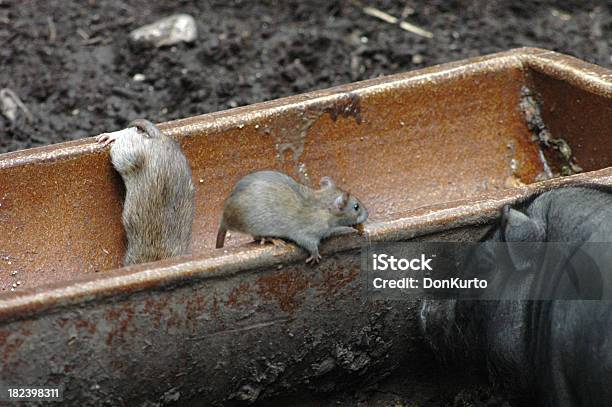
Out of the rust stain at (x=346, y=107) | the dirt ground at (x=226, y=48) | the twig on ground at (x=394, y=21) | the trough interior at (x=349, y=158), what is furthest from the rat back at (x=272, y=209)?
the twig on ground at (x=394, y=21)

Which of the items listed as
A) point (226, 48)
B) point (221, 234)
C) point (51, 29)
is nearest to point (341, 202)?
point (221, 234)

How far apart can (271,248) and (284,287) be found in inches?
5.0

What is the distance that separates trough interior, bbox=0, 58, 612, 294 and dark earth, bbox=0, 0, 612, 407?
129 centimetres

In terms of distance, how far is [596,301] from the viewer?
2.96 meters

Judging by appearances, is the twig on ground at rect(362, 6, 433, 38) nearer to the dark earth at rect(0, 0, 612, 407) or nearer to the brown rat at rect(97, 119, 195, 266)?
the dark earth at rect(0, 0, 612, 407)

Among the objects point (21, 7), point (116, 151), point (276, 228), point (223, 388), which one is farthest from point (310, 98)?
point (21, 7)

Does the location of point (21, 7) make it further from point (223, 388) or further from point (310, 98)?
point (223, 388)

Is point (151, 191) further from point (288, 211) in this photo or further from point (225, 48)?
point (225, 48)

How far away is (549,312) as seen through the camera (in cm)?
307

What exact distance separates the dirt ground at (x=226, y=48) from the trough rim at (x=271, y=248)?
1350 millimetres

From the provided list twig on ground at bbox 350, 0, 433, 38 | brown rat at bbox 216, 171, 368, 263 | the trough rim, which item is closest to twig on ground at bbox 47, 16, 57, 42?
twig on ground at bbox 350, 0, 433, 38

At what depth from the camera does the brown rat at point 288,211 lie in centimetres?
335

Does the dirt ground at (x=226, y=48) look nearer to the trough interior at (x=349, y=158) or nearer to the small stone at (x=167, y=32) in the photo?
the small stone at (x=167, y=32)

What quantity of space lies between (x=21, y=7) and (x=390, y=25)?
2108mm
